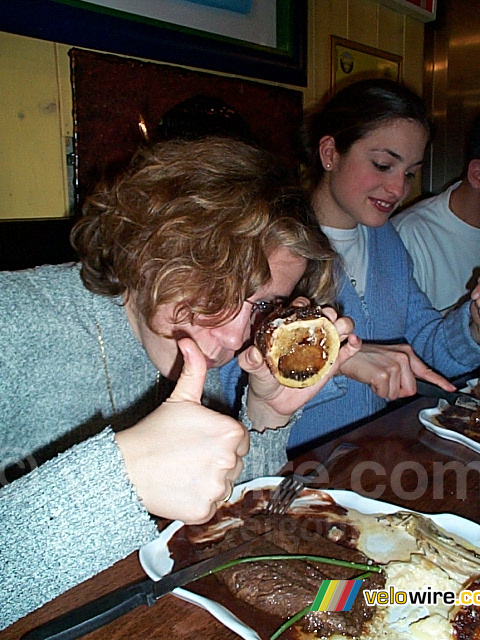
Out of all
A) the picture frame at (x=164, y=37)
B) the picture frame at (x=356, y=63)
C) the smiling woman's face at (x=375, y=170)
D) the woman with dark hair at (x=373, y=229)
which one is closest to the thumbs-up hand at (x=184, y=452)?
the woman with dark hair at (x=373, y=229)

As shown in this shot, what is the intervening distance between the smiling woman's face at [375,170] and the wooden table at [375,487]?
2.82 ft

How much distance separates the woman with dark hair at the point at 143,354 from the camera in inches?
31.9

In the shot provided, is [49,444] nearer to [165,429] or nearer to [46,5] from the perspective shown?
[165,429]

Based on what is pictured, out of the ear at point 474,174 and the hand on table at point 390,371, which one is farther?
the ear at point 474,174

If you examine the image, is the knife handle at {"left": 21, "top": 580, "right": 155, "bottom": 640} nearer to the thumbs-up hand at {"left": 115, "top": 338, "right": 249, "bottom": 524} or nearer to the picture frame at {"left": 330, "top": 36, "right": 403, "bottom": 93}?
the thumbs-up hand at {"left": 115, "top": 338, "right": 249, "bottom": 524}

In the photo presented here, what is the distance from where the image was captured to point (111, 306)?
133 cm

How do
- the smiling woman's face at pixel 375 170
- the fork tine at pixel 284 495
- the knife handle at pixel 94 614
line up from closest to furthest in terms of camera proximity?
1. the knife handle at pixel 94 614
2. the fork tine at pixel 284 495
3. the smiling woman's face at pixel 375 170

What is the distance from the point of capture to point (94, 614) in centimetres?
73

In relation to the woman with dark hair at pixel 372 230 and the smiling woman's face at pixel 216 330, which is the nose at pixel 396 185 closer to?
the woman with dark hair at pixel 372 230

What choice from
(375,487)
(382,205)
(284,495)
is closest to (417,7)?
(382,205)

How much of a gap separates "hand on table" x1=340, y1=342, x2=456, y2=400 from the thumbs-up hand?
0.68 meters

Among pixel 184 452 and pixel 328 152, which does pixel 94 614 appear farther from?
pixel 328 152

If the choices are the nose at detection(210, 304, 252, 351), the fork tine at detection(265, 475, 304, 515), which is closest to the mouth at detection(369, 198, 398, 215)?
the nose at detection(210, 304, 252, 351)

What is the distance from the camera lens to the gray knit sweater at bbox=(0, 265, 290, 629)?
0.80 metres
